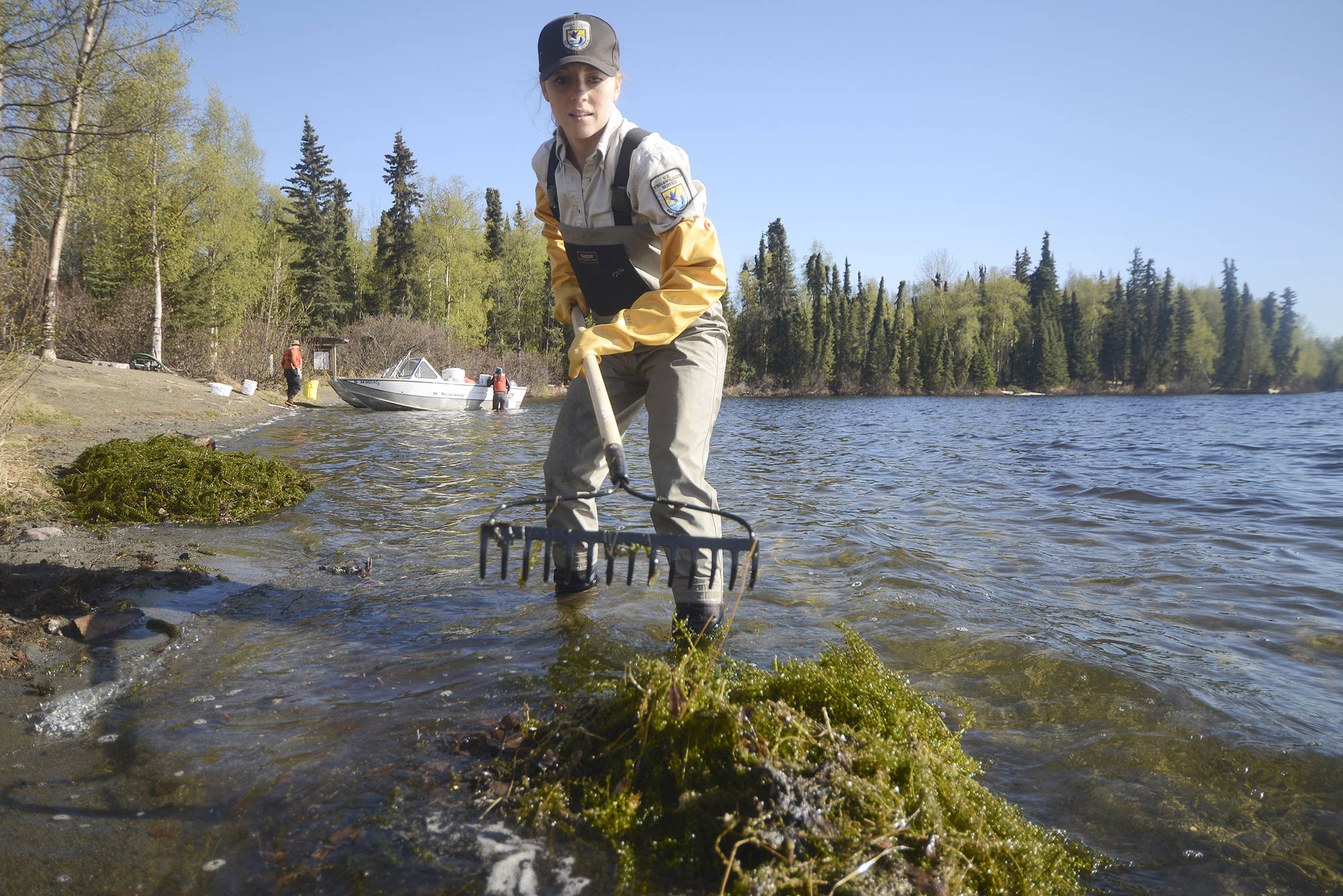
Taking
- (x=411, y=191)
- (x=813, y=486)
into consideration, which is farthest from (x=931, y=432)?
(x=411, y=191)

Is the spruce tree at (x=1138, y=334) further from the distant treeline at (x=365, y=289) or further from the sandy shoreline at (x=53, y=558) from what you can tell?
the sandy shoreline at (x=53, y=558)

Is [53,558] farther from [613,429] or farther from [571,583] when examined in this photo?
[613,429]

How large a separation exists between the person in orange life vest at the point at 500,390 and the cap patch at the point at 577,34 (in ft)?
86.2

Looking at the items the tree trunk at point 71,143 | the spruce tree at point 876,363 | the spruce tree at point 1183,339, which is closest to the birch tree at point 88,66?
the tree trunk at point 71,143

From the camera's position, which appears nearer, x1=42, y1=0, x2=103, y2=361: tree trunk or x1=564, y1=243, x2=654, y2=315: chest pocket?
x1=564, y1=243, x2=654, y2=315: chest pocket

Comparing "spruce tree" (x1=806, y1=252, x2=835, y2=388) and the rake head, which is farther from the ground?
"spruce tree" (x1=806, y1=252, x2=835, y2=388)

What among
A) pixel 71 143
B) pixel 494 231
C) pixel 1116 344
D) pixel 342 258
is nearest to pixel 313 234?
pixel 342 258

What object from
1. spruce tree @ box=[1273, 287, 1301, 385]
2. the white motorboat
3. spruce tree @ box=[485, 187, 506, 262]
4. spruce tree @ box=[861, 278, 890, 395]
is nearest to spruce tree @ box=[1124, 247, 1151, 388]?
spruce tree @ box=[1273, 287, 1301, 385]

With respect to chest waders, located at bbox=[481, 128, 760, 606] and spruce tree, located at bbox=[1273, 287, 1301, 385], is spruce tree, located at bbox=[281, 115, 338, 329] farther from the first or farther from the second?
spruce tree, located at bbox=[1273, 287, 1301, 385]

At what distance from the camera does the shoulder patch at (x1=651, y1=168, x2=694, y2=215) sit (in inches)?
120

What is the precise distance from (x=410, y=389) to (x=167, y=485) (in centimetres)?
2074

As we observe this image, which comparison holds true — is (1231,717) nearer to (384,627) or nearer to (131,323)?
(384,627)

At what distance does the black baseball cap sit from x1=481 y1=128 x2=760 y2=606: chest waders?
34cm

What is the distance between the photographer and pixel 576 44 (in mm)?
3090
